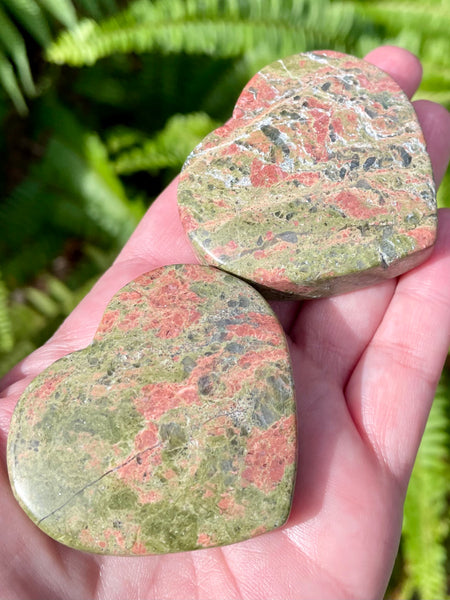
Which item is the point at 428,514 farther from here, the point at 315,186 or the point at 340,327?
the point at 315,186

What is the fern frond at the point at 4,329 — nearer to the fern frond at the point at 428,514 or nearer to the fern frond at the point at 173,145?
the fern frond at the point at 173,145

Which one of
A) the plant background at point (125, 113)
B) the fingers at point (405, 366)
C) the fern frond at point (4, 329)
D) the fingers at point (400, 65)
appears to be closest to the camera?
the fingers at point (405, 366)

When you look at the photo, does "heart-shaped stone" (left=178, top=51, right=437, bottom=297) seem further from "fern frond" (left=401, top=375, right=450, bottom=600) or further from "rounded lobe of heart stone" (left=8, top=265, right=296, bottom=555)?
"fern frond" (left=401, top=375, right=450, bottom=600)

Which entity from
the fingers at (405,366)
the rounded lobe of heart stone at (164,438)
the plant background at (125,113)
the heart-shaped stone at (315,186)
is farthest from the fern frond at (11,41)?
the fingers at (405,366)

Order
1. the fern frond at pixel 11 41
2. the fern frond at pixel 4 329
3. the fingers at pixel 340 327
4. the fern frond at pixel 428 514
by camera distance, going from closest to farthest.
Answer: the fingers at pixel 340 327 → the fern frond at pixel 428 514 → the fern frond at pixel 4 329 → the fern frond at pixel 11 41

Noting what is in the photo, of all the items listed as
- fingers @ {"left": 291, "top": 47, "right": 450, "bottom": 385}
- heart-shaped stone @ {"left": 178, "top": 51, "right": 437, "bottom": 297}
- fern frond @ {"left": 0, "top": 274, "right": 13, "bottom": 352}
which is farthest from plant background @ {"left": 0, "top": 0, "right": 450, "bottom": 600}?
fingers @ {"left": 291, "top": 47, "right": 450, "bottom": 385}

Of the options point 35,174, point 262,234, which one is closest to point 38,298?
point 35,174
